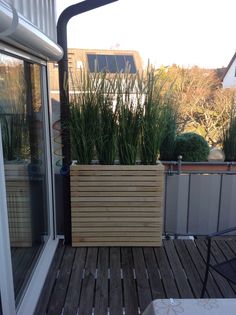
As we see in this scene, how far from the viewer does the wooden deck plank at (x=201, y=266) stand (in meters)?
2.16

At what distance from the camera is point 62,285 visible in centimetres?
223

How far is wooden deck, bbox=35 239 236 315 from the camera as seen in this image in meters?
2.03

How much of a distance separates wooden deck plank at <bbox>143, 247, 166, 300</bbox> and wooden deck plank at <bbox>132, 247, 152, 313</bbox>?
0.11 ft

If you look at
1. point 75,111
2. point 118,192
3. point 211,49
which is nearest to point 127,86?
point 75,111

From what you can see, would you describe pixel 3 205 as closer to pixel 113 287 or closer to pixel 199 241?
pixel 113 287

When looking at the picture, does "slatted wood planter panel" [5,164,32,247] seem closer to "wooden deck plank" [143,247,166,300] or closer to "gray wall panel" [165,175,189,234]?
"wooden deck plank" [143,247,166,300]

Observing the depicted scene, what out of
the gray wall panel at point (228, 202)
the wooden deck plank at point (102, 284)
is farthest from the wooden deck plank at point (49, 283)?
the gray wall panel at point (228, 202)

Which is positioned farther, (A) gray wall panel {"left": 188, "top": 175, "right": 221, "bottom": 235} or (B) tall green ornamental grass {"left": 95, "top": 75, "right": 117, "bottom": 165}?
(A) gray wall panel {"left": 188, "top": 175, "right": 221, "bottom": 235}

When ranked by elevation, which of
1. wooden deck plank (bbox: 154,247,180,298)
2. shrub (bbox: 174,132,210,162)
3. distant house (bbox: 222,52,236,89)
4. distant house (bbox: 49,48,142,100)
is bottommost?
wooden deck plank (bbox: 154,247,180,298)

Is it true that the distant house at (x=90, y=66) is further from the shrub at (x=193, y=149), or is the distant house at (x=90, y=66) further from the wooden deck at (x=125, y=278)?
the wooden deck at (x=125, y=278)

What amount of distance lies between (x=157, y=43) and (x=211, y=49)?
2.97 m

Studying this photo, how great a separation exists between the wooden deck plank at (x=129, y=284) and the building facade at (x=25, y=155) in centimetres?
64

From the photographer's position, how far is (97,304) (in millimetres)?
2029

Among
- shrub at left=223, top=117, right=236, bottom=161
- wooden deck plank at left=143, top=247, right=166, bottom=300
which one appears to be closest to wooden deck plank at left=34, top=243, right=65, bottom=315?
wooden deck plank at left=143, top=247, right=166, bottom=300
